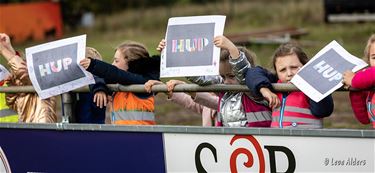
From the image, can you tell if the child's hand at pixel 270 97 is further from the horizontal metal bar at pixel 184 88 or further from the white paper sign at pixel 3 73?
the white paper sign at pixel 3 73

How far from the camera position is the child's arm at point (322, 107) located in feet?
20.7

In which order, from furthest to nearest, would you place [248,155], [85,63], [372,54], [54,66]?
[54,66] → [85,63] → [248,155] → [372,54]

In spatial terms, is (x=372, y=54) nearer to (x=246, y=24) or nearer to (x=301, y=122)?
(x=301, y=122)

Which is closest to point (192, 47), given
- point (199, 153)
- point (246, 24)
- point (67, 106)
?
point (199, 153)

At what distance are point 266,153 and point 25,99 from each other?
2487 mm

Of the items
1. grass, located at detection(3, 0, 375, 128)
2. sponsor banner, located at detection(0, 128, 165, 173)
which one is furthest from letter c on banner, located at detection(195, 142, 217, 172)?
grass, located at detection(3, 0, 375, 128)

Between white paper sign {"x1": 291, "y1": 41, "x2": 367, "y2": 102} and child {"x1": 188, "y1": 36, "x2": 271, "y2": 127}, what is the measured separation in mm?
582

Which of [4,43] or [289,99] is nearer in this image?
[289,99]

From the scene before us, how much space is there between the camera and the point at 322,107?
6328mm

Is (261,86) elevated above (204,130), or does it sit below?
above

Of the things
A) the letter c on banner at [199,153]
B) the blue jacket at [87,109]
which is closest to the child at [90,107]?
the blue jacket at [87,109]

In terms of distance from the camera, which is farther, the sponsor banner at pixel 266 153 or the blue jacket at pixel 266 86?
the blue jacket at pixel 266 86

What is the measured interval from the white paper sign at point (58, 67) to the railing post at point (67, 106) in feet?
0.34

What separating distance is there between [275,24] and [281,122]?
3183 centimetres
